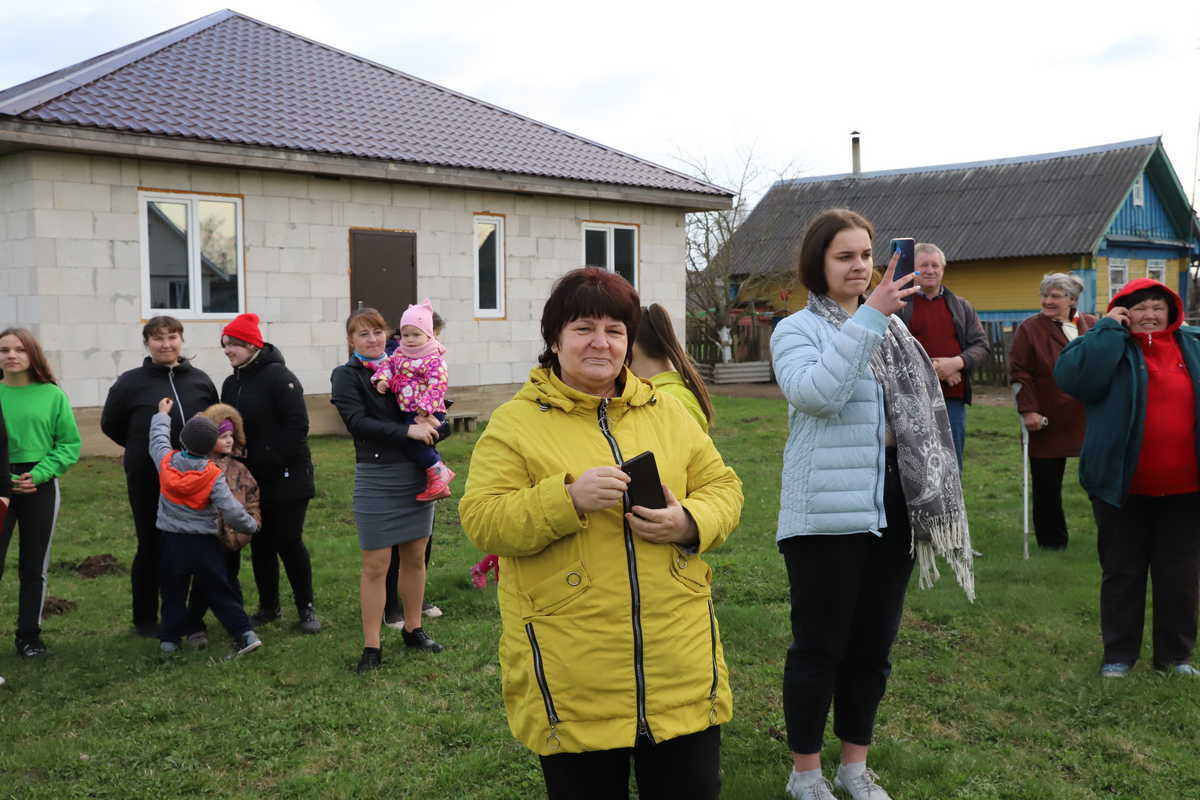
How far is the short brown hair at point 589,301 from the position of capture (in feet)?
8.79

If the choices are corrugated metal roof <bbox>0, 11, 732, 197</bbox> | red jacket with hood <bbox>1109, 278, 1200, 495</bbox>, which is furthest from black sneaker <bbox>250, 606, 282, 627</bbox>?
corrugated metal roof <bbox>0, 11, 732, 197</bbox>

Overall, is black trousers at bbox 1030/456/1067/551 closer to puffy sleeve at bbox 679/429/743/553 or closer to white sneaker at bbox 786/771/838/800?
white sneaker at bbox 786/771/838/800

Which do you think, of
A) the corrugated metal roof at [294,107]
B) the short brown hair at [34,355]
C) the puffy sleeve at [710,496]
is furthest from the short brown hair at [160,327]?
the corrugated metal roof at [294,107]

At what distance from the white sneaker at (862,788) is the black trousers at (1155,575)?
204cm

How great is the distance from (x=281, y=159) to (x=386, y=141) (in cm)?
203

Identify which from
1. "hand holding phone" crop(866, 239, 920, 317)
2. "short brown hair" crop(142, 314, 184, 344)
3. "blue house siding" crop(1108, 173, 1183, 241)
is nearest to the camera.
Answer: "hand holding phone" crop(866, 239, 920, 317)

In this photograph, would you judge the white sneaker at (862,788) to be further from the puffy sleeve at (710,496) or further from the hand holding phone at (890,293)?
the hand holding phone at (890,293)

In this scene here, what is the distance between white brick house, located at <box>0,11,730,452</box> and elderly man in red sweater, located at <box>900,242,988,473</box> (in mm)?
8777

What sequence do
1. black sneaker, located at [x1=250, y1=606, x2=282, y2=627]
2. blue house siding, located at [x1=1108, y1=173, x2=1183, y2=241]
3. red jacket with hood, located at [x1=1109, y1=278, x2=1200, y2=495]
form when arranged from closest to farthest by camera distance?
red jacket with hood, located at [x1=1109, y1=278, x2=1200, y2=495] < black sneaker, located at [x1=250, y1=606, x2=282, y2=627] < blue house siding, located at [x1=1108, y1=173, x2=1183, y2=241]

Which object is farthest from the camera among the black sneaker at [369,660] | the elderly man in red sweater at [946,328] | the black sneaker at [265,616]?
the elderly man in red sweater at [946,328]

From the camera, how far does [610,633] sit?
8.42 ft

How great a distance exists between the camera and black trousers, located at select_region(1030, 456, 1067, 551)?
779cm

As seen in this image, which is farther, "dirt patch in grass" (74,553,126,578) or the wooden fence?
the wooden fence

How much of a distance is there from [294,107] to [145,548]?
10237mm
